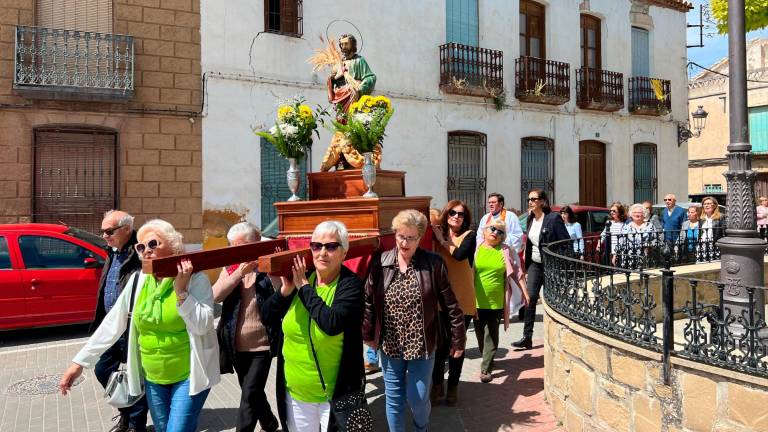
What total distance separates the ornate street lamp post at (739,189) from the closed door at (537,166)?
11355mm

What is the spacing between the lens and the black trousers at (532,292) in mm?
7250

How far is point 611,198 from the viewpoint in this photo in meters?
18.9

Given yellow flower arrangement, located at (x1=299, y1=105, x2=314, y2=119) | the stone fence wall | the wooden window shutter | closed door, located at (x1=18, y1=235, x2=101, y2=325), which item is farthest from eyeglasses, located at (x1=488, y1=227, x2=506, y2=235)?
the wooden window shutter

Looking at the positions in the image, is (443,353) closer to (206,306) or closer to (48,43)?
(206,306)

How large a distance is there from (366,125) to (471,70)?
10.7m

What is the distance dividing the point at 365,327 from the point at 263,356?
758 millimetres

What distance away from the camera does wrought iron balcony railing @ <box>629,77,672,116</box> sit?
19.0 m

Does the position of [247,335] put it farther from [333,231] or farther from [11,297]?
[11,297]

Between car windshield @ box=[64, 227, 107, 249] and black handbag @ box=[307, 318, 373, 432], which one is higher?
car windshield @ box=[64, 227, 107, 249]

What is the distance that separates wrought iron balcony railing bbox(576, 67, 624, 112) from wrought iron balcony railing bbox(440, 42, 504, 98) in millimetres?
2901

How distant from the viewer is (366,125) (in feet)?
18.5

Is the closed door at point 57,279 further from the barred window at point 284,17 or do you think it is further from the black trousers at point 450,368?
the barred window at point 284,17

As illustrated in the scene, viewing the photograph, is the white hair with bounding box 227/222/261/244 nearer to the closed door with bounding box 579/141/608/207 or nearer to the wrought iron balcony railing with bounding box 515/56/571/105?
the wrought iron balcony railing with bounding box 515/56/571/105

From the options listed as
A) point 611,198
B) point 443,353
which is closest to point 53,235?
point 443,353
